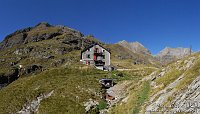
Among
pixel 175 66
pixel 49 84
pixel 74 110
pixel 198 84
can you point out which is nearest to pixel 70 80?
pixel 49 84

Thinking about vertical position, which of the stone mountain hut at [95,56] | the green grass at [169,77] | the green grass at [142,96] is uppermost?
the stone mountain hut at [95,56]

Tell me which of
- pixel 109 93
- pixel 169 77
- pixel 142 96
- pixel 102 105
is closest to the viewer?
pixel 142 96

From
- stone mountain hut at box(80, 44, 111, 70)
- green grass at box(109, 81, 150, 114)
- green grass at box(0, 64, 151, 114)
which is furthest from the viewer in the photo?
stone mountain hut at box(80, 44, 111, 70)

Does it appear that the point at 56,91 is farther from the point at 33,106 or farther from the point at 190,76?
the point at 190,76

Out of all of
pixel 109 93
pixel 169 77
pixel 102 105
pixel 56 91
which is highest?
pixel 169 77

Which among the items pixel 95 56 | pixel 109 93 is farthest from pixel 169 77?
pixel 95 56

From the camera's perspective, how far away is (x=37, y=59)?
618ft

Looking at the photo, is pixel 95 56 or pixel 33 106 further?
pixel 95 56

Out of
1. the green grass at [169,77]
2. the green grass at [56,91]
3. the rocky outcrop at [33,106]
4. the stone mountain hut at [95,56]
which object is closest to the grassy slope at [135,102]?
the green grass at [169,77]

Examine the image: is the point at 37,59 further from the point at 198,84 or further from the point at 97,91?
the point at 198,84

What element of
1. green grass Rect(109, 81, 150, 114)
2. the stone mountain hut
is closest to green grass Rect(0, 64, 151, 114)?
green grass Rect(109, 81, 150, 114)

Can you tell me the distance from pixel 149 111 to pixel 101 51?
263 feet

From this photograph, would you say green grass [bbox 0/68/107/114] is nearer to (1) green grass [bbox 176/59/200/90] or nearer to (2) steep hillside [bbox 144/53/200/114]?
(2) steep hillside [bbox 144/53/200/114]

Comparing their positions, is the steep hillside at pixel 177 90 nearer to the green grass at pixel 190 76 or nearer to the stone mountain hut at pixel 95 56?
the green grass at pixel 190 76
